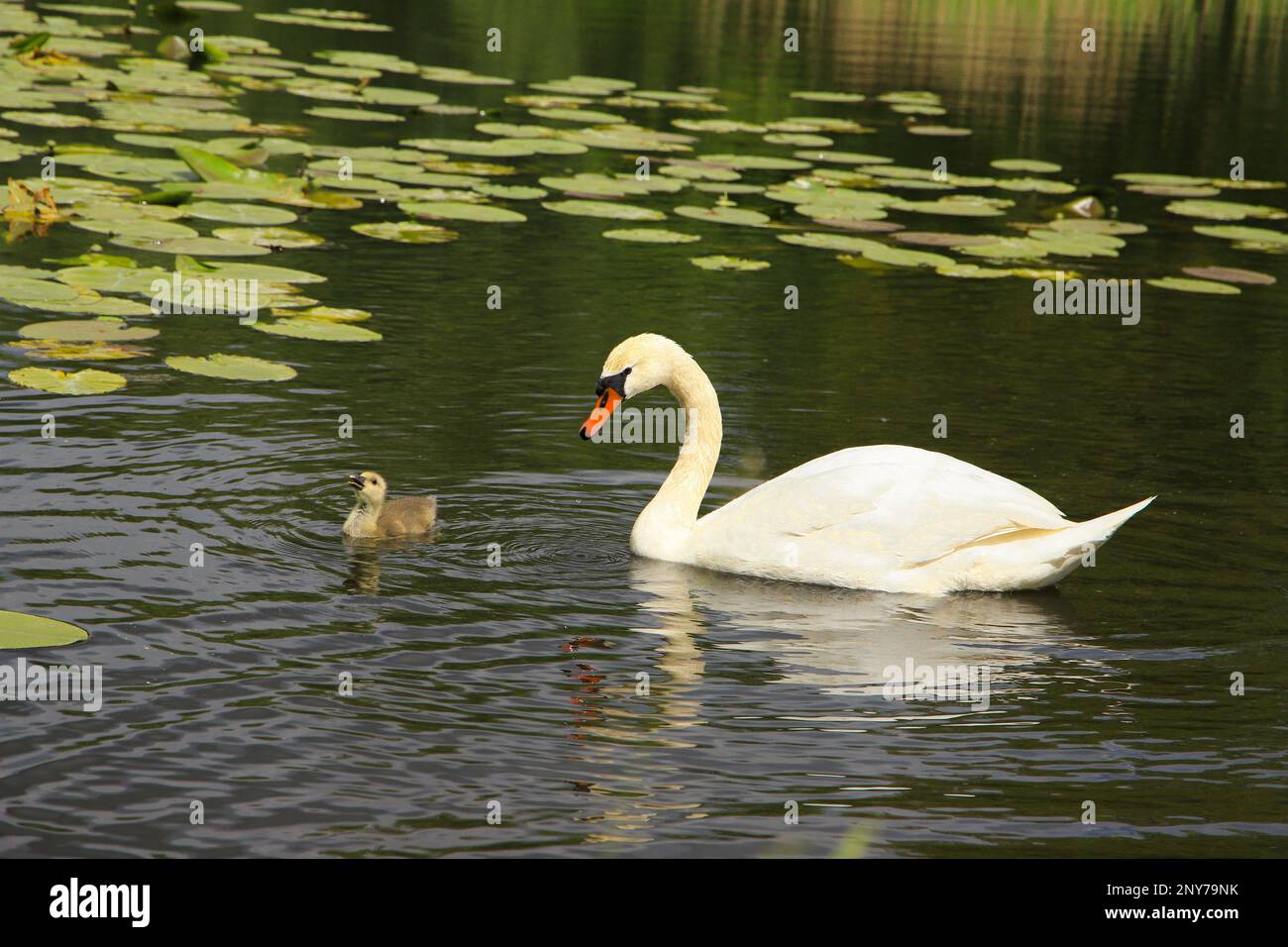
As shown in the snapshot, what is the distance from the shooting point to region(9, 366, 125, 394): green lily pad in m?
10.2

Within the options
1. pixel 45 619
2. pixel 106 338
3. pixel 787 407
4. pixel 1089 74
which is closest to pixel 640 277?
pixel 787 407

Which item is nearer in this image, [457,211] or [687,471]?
[687,471]

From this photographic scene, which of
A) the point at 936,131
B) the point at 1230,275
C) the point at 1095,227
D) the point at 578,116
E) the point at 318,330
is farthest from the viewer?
the point at 936,131

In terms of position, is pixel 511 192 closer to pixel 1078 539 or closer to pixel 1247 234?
pixel 1247 234

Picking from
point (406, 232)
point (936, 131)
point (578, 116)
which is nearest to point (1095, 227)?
point (936, 131)

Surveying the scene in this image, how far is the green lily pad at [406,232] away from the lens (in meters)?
15.1

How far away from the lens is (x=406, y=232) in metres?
15.3

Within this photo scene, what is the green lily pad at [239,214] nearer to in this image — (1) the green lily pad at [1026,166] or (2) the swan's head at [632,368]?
(2) the swan's head at [632,368]

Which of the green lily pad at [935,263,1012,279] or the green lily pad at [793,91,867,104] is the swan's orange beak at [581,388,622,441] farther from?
the green lily pad at [793,91,867,104]

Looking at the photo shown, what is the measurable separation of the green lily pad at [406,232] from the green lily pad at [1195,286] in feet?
21.2

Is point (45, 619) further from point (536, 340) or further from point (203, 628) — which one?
point (536, 340)

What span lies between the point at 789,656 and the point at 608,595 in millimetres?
1089

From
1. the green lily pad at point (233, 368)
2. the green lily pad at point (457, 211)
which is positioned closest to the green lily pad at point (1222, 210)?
the green lily pad at point (457, 211)

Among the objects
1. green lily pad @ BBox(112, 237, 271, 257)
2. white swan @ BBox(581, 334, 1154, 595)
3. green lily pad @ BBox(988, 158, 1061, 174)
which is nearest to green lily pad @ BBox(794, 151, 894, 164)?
green lily pad @ BBox(988, 158, 1061, 174)
